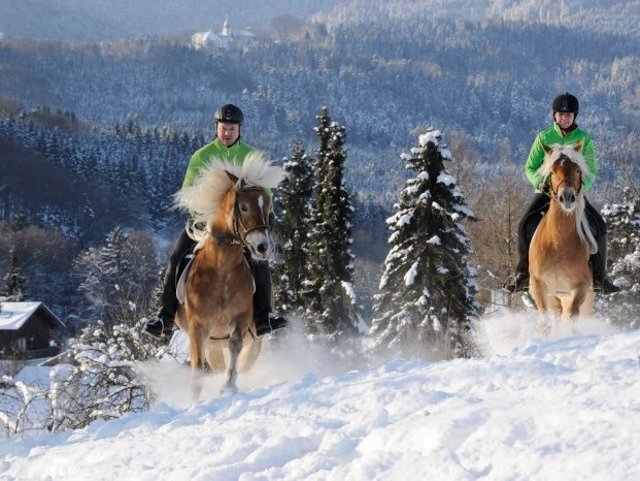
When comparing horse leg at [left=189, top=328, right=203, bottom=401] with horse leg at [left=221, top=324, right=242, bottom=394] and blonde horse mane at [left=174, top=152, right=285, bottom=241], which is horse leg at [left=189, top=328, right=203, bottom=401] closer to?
horse leg at [left=221, top=324, right=242, bottom=394]

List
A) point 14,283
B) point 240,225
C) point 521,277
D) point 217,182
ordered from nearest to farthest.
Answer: point 240,225 < point 217,182 < point 521,277 < point 14,283

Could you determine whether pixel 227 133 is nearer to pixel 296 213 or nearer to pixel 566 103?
pixel 566 103

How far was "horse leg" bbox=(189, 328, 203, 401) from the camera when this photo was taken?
29.9 ft

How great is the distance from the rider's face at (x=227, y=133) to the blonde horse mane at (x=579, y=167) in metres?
4.31

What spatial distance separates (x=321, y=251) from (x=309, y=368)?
23.5 m

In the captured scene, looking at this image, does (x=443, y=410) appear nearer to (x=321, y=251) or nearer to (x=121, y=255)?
(x=321, y=251)

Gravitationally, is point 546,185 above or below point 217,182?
below

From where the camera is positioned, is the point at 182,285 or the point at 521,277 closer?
the point at 182,285

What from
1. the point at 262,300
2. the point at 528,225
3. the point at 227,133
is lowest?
the point at 262,300

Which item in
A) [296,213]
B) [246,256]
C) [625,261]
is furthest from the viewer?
[296,213]

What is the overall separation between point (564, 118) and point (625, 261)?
1628 cm

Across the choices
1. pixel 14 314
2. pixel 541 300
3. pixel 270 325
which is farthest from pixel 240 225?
pixel 14 314

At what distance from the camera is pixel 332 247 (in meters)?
35.5

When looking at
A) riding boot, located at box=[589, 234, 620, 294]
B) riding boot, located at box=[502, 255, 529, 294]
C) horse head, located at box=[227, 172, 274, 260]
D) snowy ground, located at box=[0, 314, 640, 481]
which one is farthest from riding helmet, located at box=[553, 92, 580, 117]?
horse head, located at box=[227, 172, 274, 260]
